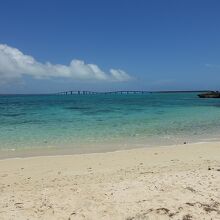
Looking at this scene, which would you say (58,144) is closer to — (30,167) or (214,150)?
(30,167)

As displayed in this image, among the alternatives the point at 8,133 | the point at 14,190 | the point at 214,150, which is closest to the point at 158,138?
the point at 214,150

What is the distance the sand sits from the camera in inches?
216

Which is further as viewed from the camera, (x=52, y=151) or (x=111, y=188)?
(x=52, y=151)

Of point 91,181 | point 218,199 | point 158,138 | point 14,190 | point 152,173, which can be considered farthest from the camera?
point 158,138

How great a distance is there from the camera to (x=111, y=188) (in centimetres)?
670

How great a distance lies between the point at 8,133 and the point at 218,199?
548 inches

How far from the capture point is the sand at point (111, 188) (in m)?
5.48

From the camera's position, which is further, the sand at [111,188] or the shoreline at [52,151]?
the shoreline at [52,151]

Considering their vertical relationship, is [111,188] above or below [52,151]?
above

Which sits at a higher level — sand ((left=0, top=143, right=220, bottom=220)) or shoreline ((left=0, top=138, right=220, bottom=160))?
sand ((left=0, top=143, right=220, bottom=220))

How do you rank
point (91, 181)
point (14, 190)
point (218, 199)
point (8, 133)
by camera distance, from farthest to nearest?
point (8, 133)
point (91, 181)
point (14, 190)
point (218, 199)

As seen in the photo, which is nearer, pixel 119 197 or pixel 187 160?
pixel 119 197

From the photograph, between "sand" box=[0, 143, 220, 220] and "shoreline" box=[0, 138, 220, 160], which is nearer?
"sand" box=[0, 143, 220, 220]

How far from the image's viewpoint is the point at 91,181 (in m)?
7.54
